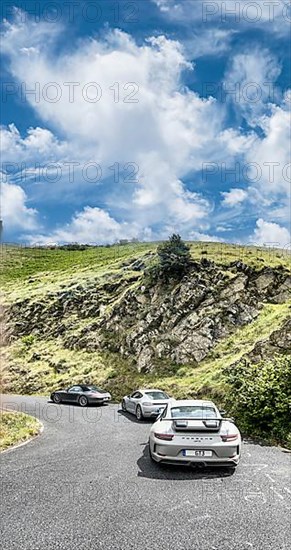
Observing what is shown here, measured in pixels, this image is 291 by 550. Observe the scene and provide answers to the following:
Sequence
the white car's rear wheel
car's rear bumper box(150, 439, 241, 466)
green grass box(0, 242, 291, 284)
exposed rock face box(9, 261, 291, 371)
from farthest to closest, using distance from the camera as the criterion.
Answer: green grass box(0, 242, 291, 284)
exposed rock face box(9, 261, 291, 371)
the white car's rear wheel
car's rear bumper box(150, 439, 241, 466)

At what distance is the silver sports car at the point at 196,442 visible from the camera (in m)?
8.58

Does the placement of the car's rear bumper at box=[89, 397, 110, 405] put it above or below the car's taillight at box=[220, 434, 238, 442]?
below

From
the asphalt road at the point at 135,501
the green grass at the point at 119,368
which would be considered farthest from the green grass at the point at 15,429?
the green grass at the point at 119,368

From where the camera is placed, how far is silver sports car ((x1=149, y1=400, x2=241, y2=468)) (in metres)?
8.58

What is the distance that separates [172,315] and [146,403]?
13850 mm

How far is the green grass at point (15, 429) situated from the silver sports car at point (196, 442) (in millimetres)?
4971

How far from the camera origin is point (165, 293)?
33.0 meters

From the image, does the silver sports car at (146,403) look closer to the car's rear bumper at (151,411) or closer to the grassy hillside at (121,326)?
the car's rear bumper at (151,411)

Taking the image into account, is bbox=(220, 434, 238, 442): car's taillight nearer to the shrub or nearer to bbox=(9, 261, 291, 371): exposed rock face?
bbox=(9, 261, 291, 371): exposed rock face

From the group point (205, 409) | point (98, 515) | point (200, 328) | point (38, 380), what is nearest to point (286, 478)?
point (205, 409)

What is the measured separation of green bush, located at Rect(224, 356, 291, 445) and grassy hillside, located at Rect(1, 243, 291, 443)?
550mm

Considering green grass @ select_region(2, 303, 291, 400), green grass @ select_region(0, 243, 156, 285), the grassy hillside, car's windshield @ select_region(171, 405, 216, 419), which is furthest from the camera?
green grass @ select_region(0, 243, 156, 285)

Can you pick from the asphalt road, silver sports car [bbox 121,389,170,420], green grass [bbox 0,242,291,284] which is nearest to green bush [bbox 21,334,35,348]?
green grass [bbox 0,242,291,284]

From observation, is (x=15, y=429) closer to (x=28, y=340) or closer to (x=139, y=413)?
(x=139, y=413)
